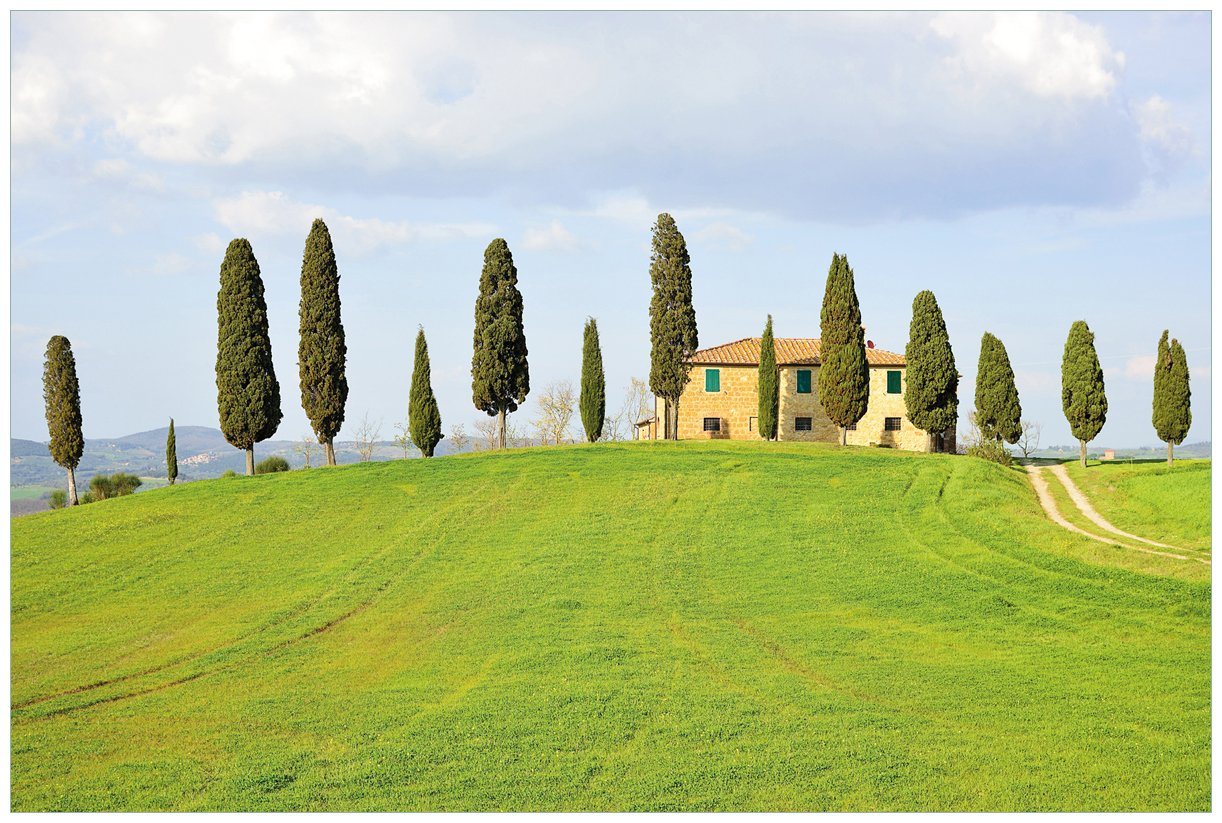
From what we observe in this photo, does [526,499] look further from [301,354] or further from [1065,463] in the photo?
[1065,463]

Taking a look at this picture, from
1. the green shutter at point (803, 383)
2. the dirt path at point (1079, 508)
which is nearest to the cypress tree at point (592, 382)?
the green shutter at point (803, 383)

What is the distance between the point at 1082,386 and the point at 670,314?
→ 643 inches

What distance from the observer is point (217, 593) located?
21.4 m

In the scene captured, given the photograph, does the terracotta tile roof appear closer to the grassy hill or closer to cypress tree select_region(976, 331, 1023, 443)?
cypress tree select_region(976, 331, 1023, 443)

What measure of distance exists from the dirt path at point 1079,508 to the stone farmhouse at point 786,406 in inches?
A: 290

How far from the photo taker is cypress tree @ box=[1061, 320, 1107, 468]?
127 feet

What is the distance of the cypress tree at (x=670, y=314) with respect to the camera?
40.2 meters

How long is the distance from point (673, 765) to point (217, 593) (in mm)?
14100

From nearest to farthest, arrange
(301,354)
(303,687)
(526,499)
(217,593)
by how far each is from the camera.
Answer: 1. (303,687)
2. (217,593)
3. (526,499)
4. (301,354)

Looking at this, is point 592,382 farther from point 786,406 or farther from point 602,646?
point 602,646

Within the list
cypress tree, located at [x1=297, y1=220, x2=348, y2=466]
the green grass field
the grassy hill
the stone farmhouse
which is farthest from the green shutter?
cypress tree, located at [x1=297, y1=220, x2=348, y2=466]

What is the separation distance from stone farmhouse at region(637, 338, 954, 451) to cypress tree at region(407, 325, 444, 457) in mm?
11554

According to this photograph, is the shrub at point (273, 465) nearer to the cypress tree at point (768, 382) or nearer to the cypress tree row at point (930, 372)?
the cypress tree at point (768, 382)
